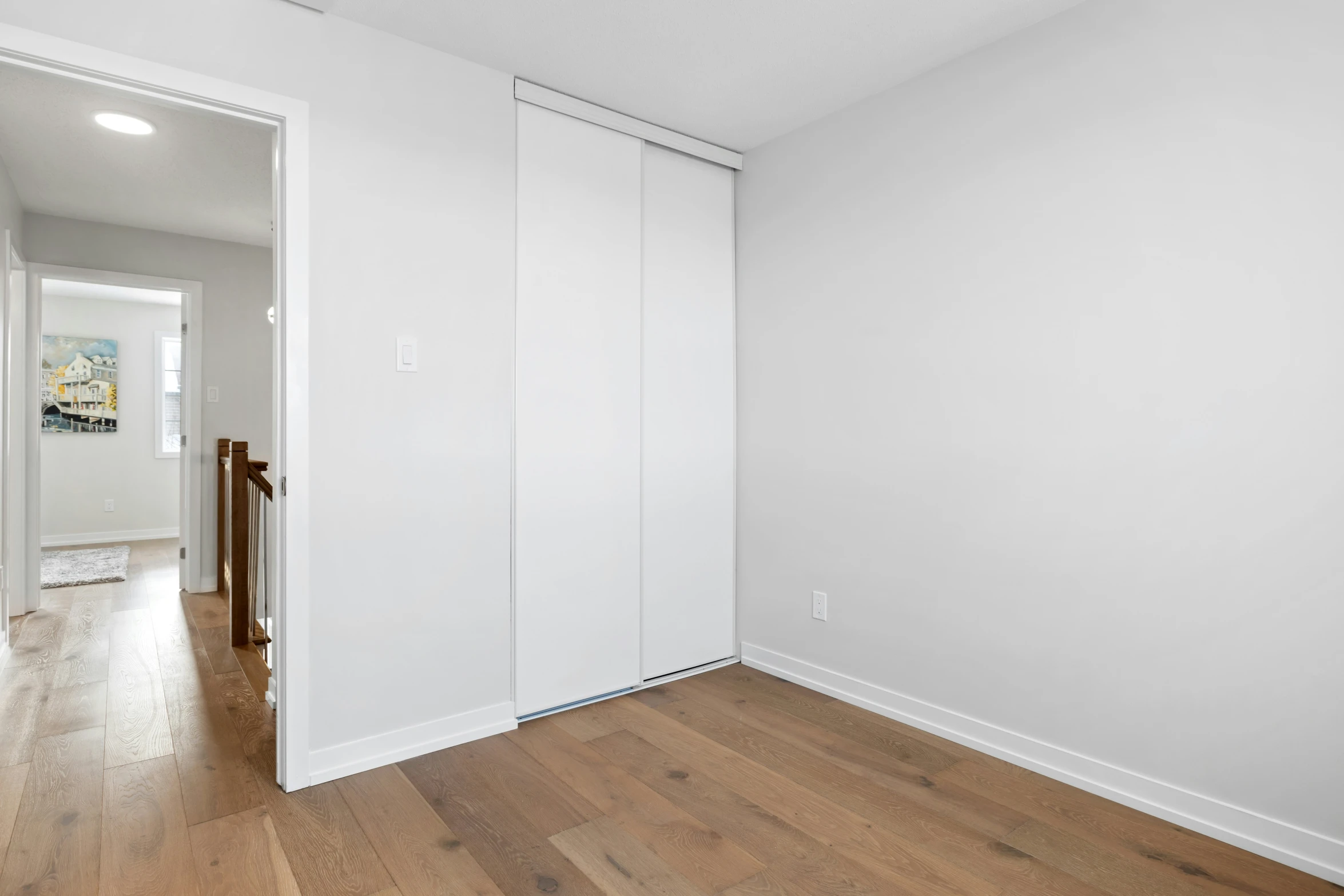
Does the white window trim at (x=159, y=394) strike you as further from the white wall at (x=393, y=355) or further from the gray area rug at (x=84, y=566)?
the white wall at (x=393, y=355)

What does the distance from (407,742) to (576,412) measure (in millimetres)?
1300

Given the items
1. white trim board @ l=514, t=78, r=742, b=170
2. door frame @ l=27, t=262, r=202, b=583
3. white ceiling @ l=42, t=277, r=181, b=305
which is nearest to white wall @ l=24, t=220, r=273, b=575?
door frame @ l=27, t=262, r=202, b=583

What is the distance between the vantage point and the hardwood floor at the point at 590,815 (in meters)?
1.72

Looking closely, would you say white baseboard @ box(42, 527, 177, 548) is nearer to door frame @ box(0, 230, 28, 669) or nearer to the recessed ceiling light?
door frame @ box(0, 230, 28, 669)

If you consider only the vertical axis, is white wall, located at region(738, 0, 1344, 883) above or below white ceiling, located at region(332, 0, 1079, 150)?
below

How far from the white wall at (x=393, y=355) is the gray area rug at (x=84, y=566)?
4102mm

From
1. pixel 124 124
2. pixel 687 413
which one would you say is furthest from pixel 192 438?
pixel 687 413

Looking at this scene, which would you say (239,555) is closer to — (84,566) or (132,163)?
(132,163)

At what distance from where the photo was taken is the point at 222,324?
488cm

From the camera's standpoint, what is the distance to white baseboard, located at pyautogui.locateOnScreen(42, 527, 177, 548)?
261 inches

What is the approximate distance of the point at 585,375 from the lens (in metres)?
2.83

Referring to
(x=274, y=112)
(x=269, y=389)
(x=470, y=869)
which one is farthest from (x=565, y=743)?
(x=269, y=389)

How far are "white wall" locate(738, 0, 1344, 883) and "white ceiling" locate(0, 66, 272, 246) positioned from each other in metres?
2.25

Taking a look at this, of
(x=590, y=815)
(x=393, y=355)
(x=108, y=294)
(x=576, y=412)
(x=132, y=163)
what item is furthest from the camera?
(x=108, y=294)
